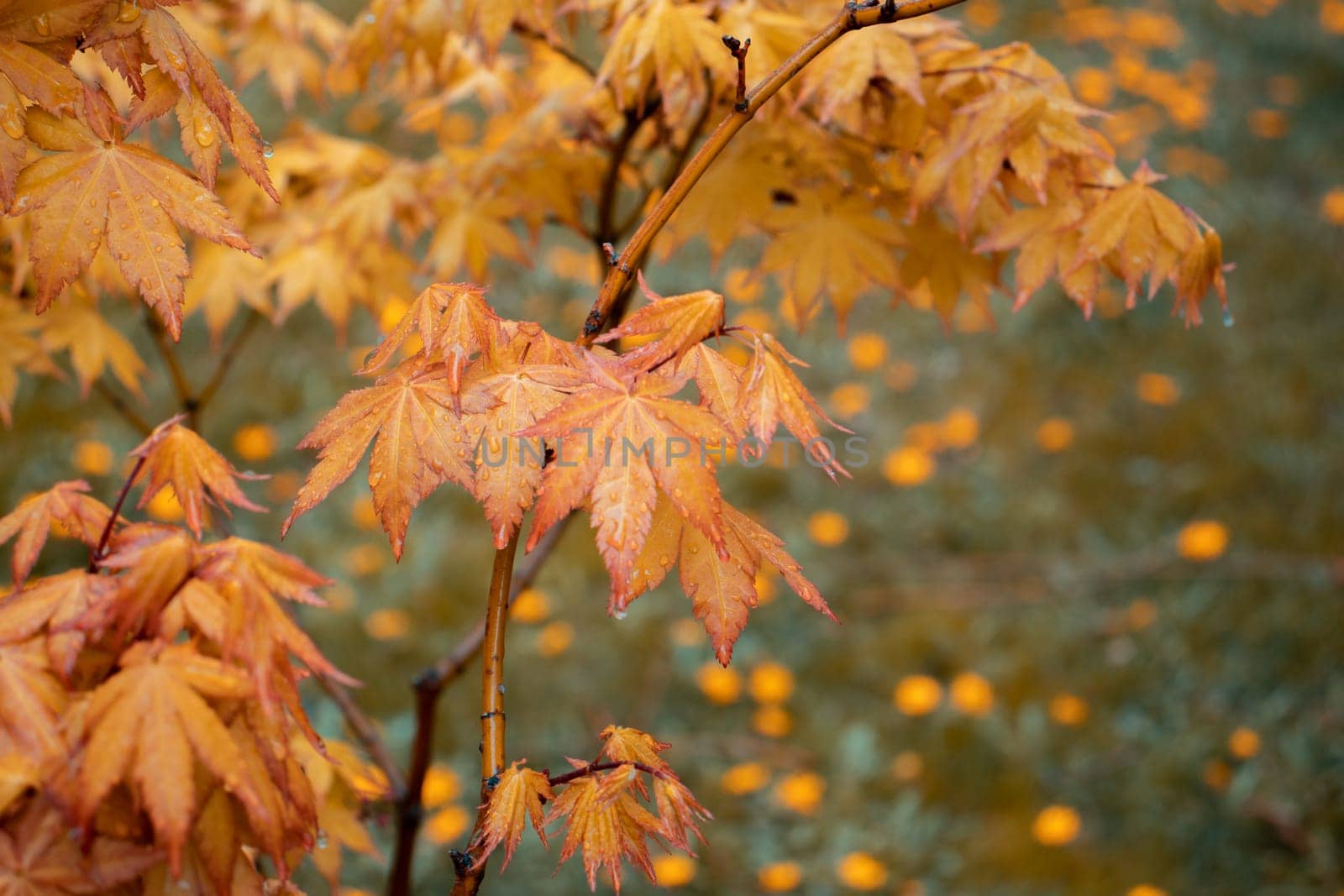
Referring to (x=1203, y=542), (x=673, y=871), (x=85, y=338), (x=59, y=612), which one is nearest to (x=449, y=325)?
(x=59, y=612)

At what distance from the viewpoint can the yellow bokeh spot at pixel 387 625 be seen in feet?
8.12

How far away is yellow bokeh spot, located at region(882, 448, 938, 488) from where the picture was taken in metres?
2.88

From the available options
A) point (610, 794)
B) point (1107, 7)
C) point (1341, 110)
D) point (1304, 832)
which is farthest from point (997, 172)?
point (1107, 7)

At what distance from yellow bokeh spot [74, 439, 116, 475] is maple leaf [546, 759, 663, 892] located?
222 cm

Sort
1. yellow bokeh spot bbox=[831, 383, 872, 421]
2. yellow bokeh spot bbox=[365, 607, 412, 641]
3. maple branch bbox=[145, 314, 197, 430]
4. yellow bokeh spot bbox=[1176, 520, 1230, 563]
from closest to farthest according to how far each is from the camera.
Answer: maple branch bbox=[145, 314, 197, 430], yellow bokeh spot bbox=[365, 607, 412, 641], yellow bokeh spot bbox=[1176, 520, 1230, 563], yellow bokeh spot bbox=[831, 383, 872, 421]

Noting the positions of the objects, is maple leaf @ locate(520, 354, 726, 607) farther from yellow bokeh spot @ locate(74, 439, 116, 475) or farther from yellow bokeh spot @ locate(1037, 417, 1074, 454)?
yellow bokeh spot @ locate(1037, 417, 1074, 454)

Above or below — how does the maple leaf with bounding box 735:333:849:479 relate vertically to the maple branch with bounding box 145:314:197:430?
above

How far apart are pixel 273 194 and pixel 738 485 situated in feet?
7.25

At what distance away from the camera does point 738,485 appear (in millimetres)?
2986

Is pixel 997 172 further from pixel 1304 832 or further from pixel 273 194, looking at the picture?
pixel 1304 832

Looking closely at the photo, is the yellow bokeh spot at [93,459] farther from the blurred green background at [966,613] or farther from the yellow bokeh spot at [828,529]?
the yellow bokeh spot at [828,529]

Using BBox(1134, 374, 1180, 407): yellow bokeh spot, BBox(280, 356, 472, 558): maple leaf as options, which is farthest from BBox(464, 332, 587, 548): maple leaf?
BBox(1134, 374, 1180, 407): yellow bokeh spot

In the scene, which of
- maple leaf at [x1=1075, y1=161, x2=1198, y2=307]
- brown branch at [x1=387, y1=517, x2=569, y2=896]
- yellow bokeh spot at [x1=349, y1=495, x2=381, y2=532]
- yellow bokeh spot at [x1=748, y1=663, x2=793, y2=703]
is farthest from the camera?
yellow bokeh spot at [x1=349, y1=495, x2=381, y2=532]

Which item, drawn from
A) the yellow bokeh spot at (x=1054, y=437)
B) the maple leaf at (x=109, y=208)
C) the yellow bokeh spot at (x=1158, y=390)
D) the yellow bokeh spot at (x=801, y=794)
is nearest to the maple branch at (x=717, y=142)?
the maple leaf at (x=109, y=208)
